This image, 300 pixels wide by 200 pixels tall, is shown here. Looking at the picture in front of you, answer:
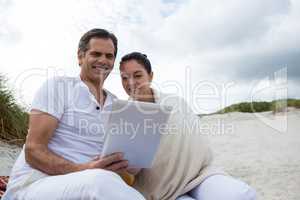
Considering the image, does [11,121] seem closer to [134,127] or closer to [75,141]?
[75,141]

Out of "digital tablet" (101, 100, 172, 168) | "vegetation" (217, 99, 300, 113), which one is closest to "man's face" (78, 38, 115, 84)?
"digital tablet" (101, 100, 172, 168)

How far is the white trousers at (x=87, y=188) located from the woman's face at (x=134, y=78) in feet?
2.81

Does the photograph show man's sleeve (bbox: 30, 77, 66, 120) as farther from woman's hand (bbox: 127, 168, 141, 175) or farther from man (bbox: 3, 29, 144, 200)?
woman's hand (bbox: 127, 168, 141, 175)

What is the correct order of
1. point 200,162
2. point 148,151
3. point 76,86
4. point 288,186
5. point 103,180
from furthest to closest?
point 288,186
point 200,162
point 76,86
point 148,151
point 103,180

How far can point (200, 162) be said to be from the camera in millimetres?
2094

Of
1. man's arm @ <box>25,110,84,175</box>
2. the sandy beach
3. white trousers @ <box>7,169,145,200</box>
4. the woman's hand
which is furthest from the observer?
the sandy beach

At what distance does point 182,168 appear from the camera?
206cm

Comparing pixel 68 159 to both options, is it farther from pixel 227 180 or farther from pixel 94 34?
pixel 227 180

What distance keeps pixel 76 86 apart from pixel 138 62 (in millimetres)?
466

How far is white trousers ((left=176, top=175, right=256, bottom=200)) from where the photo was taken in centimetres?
187

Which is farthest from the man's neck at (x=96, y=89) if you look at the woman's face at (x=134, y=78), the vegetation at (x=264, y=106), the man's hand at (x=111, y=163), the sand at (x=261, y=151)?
the vegetation at (x=264, y=106)

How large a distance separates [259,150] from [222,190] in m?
3.49

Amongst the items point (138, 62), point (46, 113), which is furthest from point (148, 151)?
point (138, 62)

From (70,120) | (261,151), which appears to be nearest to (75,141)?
(70,120)
